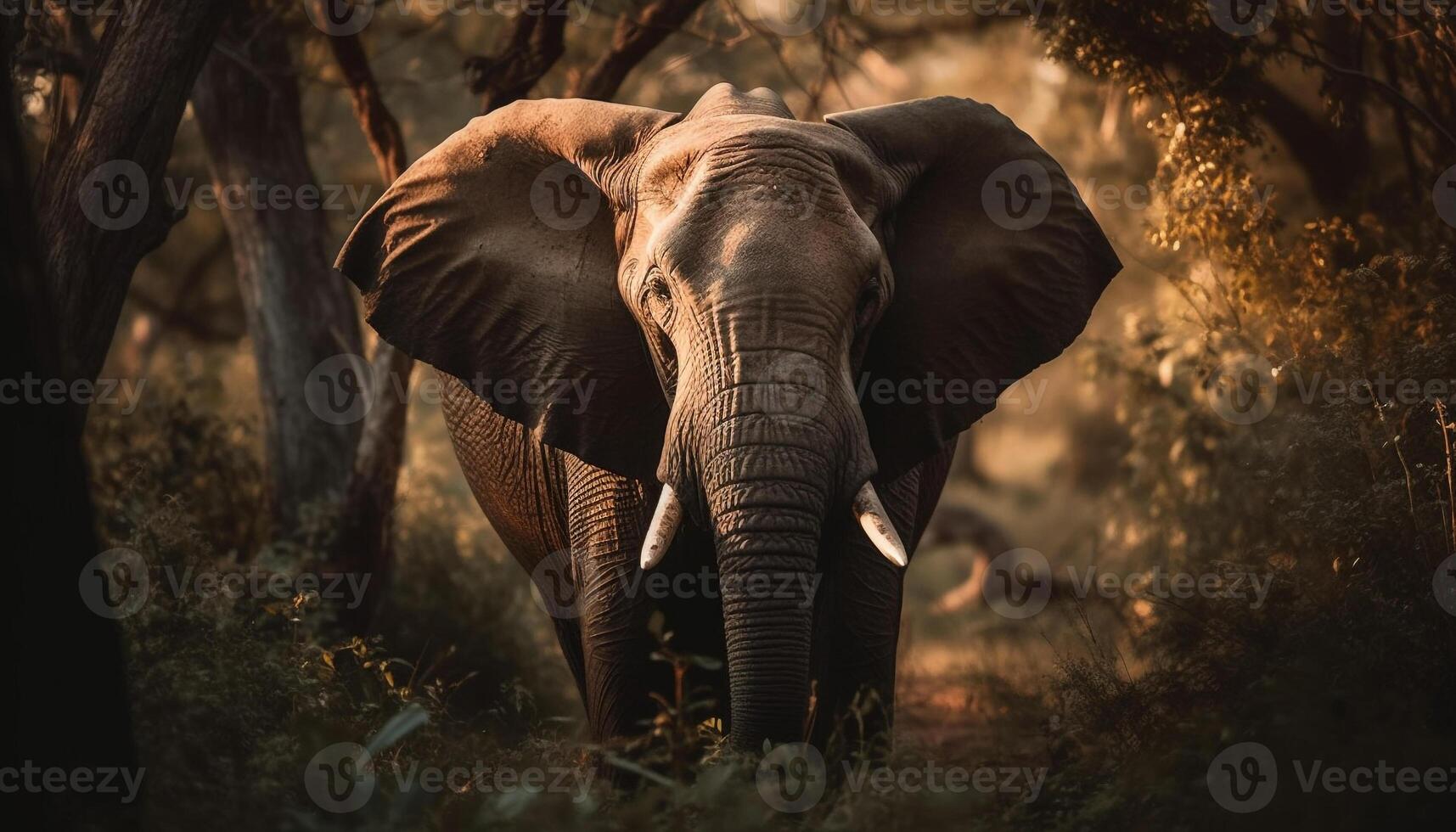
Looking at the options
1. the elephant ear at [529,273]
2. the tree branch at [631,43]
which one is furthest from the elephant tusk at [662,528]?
the tree branch at [631,43]

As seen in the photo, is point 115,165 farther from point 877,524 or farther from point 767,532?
point 877,524

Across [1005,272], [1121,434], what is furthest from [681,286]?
[1121,434]

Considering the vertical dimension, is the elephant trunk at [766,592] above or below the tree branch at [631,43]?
below

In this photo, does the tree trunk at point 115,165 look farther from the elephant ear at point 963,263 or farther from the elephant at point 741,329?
the elephant ear at point 963,263

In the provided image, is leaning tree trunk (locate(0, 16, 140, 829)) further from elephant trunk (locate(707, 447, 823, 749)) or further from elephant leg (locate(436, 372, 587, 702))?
elephant leg (locate(436, 372, 587, 702))

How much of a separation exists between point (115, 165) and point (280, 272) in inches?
181

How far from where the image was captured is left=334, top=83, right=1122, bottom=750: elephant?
5.40 meters

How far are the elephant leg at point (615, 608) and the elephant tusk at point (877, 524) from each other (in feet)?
3.58

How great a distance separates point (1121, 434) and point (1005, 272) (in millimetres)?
22076

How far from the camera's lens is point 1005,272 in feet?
21.7

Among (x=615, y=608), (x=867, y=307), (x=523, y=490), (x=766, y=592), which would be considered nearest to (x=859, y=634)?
(x=615, y=608)

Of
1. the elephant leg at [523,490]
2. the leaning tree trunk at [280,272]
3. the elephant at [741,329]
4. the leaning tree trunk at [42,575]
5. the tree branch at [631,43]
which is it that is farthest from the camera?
the leaning tree trunk at [280,272]

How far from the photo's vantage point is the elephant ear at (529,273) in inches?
247

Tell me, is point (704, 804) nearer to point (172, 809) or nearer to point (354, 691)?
point (172, 809)
